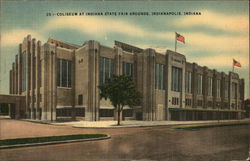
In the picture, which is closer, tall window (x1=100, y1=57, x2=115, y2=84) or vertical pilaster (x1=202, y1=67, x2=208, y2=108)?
tall window (x1=100, y1=57, x2=115, y2=84)

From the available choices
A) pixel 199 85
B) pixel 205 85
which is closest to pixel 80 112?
pixel 199 85

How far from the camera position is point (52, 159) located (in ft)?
33.9

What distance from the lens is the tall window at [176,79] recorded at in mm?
58781

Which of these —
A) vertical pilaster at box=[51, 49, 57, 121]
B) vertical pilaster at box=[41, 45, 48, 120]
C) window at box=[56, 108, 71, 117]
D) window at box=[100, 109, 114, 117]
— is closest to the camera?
vertical pilaster at box=[41, 45, 48, 120]

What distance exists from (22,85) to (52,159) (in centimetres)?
6302

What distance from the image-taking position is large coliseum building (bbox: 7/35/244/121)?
162 feet

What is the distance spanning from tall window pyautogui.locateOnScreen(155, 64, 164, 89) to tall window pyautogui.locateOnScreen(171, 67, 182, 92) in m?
3.85

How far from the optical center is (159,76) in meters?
56.2

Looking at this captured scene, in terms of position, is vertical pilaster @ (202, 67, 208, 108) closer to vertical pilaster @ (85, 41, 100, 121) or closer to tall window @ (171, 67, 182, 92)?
tall window @ (171, 67, 182, 92)

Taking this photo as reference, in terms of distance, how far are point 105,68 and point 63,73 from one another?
1045 centimetres

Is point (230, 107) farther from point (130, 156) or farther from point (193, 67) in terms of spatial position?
point (130, 156)

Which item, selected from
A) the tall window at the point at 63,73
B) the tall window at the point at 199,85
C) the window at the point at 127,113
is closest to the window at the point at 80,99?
the tall window at the point at 63,73

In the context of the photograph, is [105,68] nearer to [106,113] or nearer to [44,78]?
[106,113]

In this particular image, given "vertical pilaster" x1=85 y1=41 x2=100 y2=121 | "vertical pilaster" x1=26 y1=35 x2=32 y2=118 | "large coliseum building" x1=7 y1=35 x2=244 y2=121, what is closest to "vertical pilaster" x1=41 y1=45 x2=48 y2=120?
"large coliseum building" x1=7 y1=35 x2=244 y2=121
